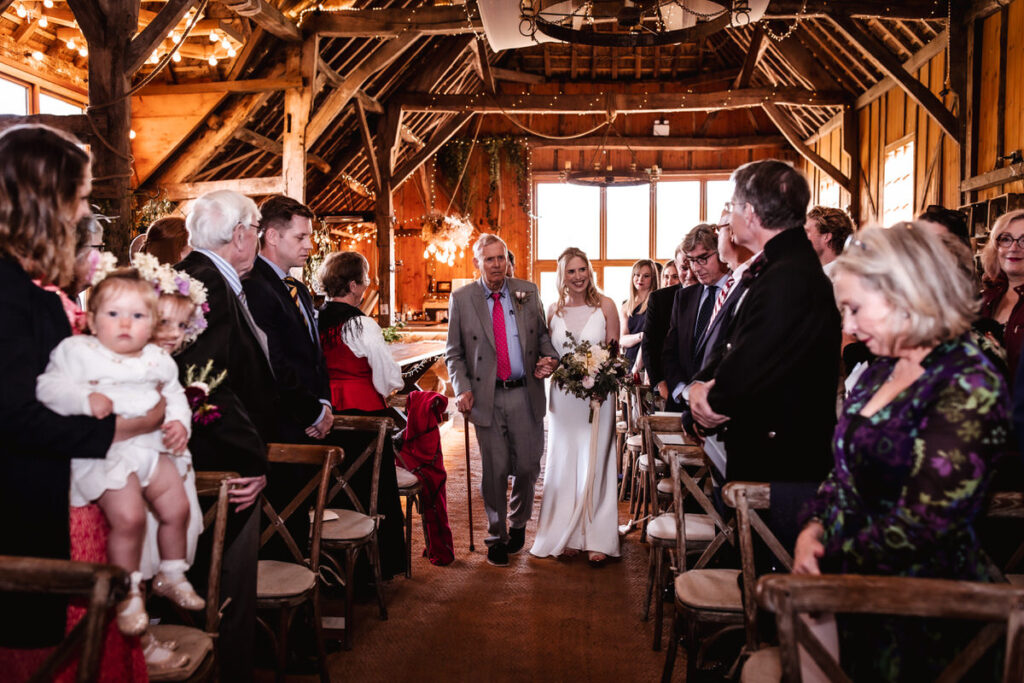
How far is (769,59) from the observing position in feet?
46.6

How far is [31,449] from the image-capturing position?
64.8 inches

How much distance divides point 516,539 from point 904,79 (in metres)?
8.17

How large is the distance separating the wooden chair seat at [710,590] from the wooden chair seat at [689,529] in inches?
14.5

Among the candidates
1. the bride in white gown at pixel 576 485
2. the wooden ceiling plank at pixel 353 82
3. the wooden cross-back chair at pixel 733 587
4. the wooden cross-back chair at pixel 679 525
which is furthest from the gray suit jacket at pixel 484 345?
the wooden ceiling plank at pixel 353 82

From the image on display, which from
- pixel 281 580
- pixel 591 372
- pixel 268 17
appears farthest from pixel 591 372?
pixel 268 17

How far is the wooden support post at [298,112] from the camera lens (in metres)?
8.62

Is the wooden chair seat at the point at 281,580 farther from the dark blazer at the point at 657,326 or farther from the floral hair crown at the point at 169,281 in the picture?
the dark blazer at the point at 657,326

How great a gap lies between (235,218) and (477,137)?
14659 millimetres

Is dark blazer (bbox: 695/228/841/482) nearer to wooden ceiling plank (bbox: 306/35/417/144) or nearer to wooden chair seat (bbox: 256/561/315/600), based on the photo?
wooden chair seat (bbox: 256/561/315/600)

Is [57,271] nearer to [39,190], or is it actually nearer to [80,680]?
[39,190]

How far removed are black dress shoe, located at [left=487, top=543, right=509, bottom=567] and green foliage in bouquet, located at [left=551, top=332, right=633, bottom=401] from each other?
976 mm

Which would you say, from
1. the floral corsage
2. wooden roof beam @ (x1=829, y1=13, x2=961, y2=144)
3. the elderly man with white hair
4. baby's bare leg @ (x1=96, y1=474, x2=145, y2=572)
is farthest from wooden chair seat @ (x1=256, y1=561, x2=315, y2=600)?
wooden roof beam @ (x1=829, y1=13, x2=961, y2=144)

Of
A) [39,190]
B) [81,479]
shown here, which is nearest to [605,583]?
[81,479]

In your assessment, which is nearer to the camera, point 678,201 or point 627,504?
point 627,504
